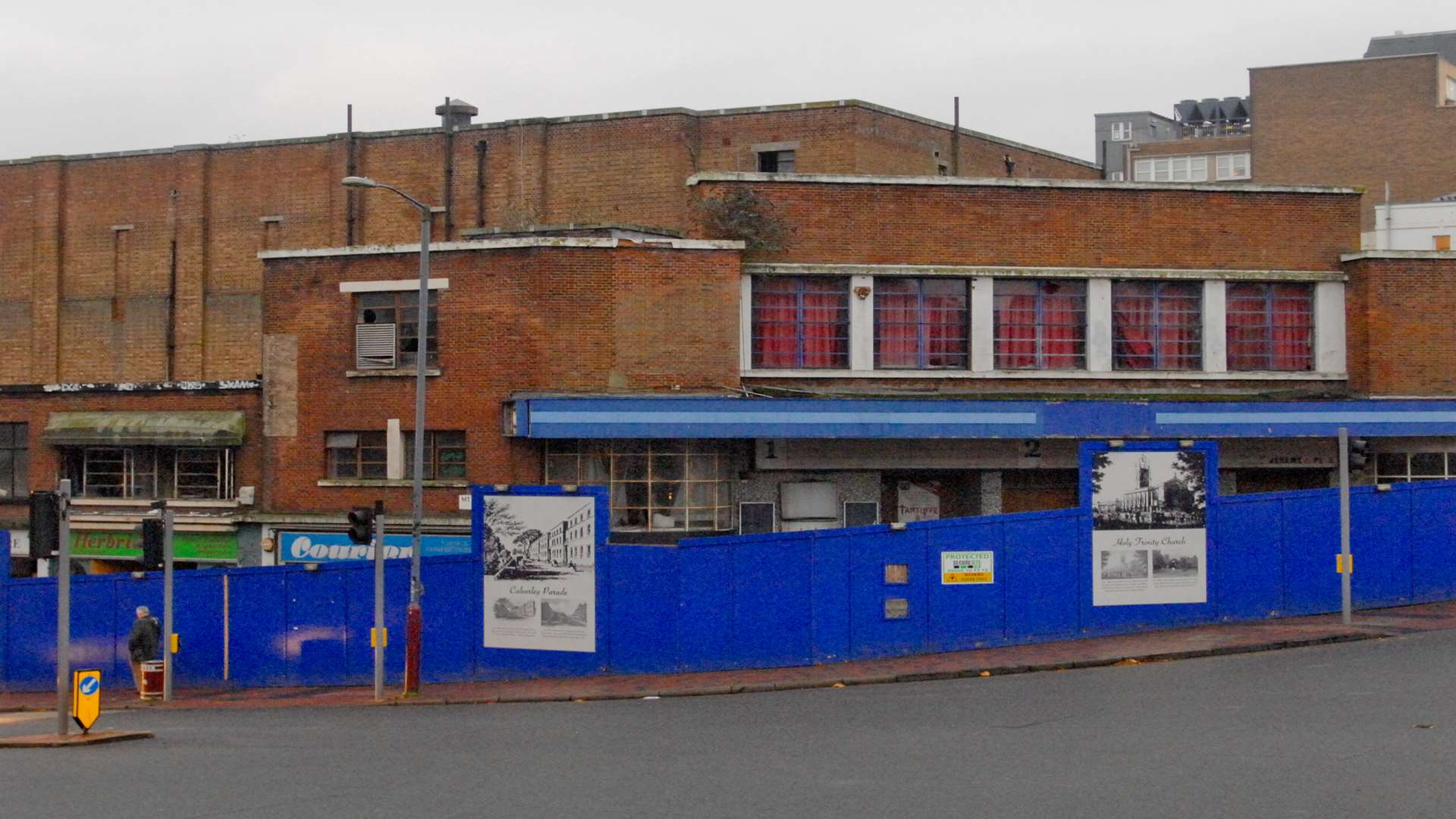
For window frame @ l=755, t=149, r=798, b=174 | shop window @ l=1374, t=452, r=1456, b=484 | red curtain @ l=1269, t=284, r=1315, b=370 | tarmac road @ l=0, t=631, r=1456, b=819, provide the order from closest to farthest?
1. tarmac road @ l=0, t=631, r=1456, b=819
2. shop window @ l=1374, t=452, r=1456, b=484
3. red curtain @ l=1269, t=284, r=1315, b=370
4. window frame @ l=755, t=149, r=798, b=174

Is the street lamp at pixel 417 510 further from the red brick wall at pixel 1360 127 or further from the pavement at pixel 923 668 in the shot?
the red brick wall at pixel 1360 127

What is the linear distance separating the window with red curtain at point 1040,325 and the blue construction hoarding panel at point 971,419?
2.20 m

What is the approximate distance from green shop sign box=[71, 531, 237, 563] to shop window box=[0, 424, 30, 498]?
2.35m

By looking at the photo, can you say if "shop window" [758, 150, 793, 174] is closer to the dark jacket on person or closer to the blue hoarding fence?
the blue hoarding fence

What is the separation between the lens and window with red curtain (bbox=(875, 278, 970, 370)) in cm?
3475

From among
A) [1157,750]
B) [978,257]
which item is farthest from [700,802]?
[978,257]

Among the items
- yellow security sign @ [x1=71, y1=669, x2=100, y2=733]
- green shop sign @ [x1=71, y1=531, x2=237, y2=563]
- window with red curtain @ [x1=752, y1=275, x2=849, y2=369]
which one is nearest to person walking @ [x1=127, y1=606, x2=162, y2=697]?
green shop sign @ [x1=71, y1=531, x2=237, y2=563]

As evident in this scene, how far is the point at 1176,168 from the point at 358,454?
79028 mm

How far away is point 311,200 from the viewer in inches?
1906

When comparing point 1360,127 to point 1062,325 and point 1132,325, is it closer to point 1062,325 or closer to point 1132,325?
point 1132,325

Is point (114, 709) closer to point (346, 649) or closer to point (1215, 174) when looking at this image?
point (346, 649)

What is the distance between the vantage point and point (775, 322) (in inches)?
1357

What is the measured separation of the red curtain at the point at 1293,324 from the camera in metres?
35.9

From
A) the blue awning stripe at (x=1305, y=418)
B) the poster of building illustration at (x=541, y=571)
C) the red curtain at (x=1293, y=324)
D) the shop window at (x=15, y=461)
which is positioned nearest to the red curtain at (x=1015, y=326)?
the blue awning stripe at (x=1305, y=418)
